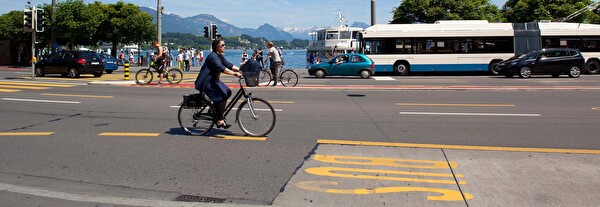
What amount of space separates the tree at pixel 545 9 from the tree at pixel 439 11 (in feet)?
7.87

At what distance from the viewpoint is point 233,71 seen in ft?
24.9

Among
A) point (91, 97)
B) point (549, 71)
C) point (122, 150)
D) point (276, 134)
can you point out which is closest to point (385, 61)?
point (549, 71)

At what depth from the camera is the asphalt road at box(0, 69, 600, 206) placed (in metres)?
5.32

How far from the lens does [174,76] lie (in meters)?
19.7

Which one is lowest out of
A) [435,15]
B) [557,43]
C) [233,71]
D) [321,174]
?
[321,174]

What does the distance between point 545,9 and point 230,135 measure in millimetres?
43231

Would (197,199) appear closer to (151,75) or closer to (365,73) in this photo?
(151,75)

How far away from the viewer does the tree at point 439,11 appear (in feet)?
142

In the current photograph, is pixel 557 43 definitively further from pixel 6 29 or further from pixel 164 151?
pixel 6 29

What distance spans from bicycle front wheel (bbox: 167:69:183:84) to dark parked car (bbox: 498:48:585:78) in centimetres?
1458

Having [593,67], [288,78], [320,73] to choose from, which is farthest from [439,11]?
[288,78]

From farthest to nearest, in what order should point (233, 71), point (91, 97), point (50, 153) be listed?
point (91, 97) < point (233, 71) < point (50, 153)

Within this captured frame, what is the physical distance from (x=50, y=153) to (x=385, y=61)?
22694 mm

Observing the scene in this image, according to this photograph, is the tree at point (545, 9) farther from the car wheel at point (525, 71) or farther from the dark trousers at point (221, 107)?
the dark trousers at point (221, 107)
